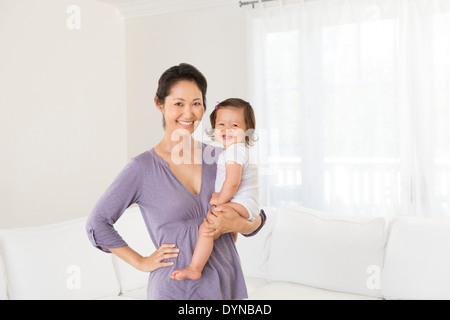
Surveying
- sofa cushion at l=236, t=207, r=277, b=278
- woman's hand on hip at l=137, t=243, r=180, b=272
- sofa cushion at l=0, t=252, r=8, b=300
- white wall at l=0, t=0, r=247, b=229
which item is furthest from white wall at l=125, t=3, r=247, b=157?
woman's hand on hip at l=137, t=243, r=180, b=272

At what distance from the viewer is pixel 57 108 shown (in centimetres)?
392

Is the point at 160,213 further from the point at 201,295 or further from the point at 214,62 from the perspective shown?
the point at 214,62

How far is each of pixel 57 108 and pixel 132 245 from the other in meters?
1.55

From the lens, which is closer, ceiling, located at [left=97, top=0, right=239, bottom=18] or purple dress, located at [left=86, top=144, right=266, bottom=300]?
purple dress, located at [left=86, top=144, right=266, bottom=300]

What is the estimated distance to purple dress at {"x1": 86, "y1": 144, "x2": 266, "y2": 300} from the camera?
4.27ft

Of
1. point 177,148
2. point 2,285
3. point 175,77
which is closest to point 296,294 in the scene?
point 2,285

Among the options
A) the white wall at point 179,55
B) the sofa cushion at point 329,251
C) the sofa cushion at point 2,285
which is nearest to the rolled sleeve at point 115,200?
the sofa cushion at point 2,285

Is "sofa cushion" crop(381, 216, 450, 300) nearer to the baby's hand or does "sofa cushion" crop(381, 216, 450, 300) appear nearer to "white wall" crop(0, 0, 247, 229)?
the baby's hand

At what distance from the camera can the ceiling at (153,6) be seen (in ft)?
13.8

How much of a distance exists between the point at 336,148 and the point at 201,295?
2.54 m

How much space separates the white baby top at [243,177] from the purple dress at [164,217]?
0.11 metres

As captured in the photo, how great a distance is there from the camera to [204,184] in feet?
4.53

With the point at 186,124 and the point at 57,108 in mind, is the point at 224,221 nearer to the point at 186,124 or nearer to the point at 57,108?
the point at 186,124

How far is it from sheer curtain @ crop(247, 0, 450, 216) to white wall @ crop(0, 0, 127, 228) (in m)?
1.34
